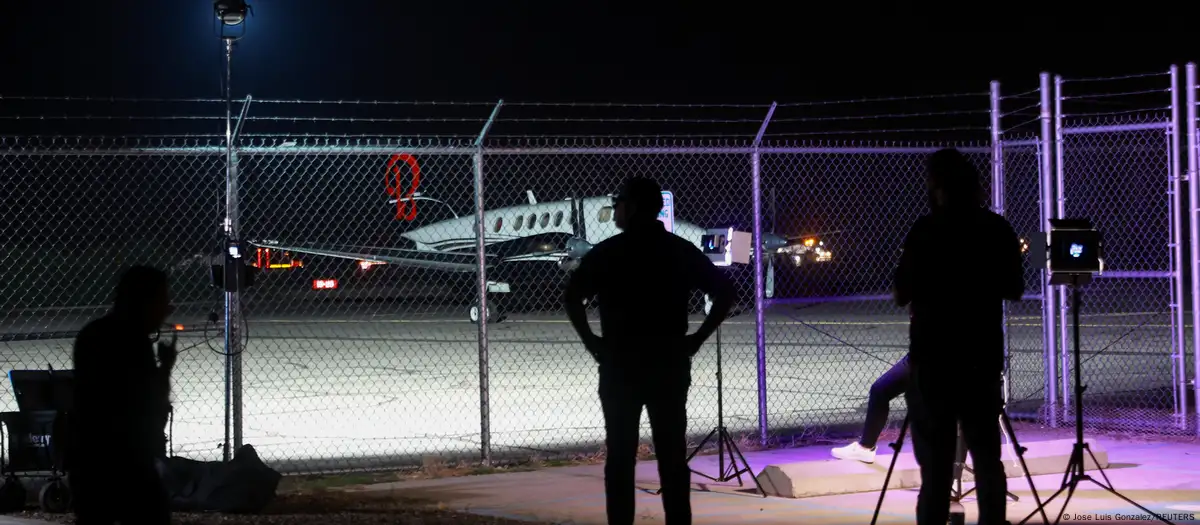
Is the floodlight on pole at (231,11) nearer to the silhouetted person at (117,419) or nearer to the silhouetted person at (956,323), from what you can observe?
the silhouetted person at (117,419)

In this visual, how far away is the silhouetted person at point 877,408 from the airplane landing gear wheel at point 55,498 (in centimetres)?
446

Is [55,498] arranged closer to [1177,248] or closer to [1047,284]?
[1047,284]

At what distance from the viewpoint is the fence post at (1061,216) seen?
9.67 meters

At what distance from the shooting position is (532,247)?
77.1ft

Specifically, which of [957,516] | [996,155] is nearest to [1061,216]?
[996,155]

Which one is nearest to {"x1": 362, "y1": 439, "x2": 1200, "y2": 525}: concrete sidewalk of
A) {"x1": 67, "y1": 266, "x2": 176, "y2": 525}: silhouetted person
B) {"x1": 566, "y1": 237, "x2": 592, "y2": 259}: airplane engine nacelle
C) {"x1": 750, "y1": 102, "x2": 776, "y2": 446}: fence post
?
{"x1": 750, "y1": 102, "x2": 776, "y2": 446}: fence post

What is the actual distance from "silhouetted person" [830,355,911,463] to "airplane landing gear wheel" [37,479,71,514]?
175 inches

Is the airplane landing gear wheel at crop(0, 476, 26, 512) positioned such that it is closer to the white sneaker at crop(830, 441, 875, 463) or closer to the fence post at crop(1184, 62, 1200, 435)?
the white sneaker at crop(830, 441, 875, 463)

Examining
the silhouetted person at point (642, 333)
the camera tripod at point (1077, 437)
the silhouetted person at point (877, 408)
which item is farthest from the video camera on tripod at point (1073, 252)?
the silhouetted person at point (642, 333)

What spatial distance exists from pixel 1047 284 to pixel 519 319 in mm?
15730

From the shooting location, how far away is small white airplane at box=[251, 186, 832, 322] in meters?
22.7

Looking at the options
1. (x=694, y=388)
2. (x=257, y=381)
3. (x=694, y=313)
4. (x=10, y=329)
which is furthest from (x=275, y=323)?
(x=694, y=388)

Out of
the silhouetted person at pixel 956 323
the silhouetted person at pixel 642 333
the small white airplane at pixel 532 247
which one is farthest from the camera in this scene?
the small white airplane at pixel 532 247

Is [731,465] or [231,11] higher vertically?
[231,11]
